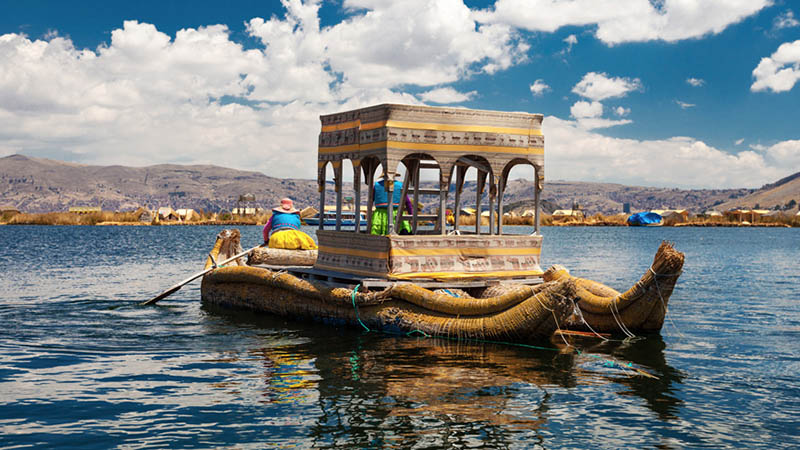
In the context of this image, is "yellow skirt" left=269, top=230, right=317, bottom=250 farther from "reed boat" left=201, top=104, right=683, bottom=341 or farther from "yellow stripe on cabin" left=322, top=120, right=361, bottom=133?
"yellow stripe on cabin" left=322, top=120, right=361, bottom=133

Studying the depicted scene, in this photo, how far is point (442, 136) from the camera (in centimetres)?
1541

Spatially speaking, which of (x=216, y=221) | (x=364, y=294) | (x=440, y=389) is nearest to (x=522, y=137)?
(x=364, y=294)

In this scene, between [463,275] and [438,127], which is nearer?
[438,127]

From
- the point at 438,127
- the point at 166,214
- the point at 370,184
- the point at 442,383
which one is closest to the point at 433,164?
the point at 370,184

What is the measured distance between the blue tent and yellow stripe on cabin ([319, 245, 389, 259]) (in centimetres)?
14571

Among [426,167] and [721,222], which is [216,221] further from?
[426,167]

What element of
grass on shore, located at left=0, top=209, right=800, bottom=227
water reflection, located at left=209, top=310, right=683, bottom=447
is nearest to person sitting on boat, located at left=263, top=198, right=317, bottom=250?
water reflection, located at left=209, top=310, right=683, bottom=447

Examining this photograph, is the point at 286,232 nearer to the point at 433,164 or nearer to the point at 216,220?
the point at 433,164

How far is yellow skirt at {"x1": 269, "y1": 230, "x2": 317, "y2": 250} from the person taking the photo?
70.1 ft

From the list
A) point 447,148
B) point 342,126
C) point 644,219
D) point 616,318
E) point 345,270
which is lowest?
point 616,318

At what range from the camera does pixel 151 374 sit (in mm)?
12156

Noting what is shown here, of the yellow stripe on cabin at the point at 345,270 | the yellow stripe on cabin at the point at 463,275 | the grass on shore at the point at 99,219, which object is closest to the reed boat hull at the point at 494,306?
the yellow stripe on cabin at the point at 463,275

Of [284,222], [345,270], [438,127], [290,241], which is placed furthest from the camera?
[284,222]

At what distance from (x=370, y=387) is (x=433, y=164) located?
7.79 metres
